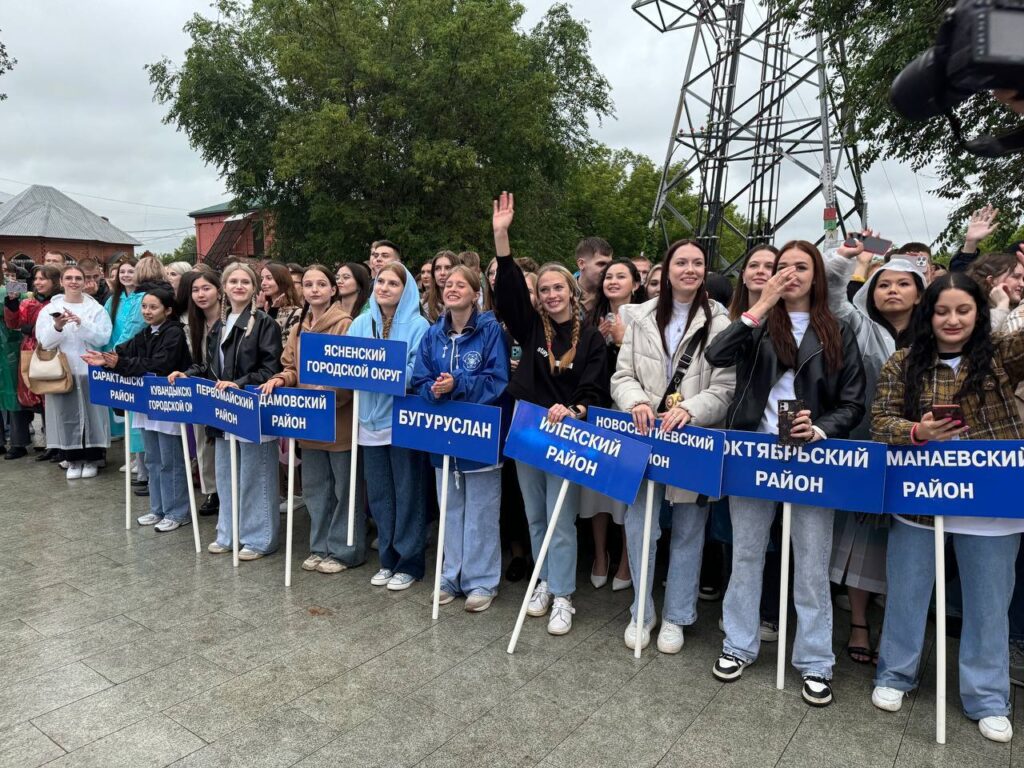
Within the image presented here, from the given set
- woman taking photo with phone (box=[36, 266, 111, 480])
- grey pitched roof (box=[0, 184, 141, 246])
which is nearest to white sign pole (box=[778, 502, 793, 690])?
woman taking photo with phone (box=[36, 266, 111, 480])

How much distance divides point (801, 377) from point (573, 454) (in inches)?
47.9

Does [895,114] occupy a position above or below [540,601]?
above

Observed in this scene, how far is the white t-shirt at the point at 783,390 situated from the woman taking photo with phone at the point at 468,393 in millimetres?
1561

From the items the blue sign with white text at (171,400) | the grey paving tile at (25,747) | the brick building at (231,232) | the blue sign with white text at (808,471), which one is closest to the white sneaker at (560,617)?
the blue sign with white text at (808,471)

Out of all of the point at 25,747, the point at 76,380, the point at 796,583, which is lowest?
the point at 25,747

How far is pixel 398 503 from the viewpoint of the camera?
4734 mm

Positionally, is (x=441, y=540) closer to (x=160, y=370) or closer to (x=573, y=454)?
(x=573, y=454)

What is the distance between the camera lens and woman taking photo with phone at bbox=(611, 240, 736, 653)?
3.83 metres

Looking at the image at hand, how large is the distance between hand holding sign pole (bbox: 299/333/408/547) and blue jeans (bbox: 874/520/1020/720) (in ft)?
9.38

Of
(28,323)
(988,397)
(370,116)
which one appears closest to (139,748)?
(988,397)

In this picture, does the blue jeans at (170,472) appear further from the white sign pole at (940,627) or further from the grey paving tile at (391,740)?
the white sign pole at (940,627)

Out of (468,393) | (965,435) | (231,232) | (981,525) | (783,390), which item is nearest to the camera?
(981,525)

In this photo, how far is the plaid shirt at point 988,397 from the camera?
3.17 meters

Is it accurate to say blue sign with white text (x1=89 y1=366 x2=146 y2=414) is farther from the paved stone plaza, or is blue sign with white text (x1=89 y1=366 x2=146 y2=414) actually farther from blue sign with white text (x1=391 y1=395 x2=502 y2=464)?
blue sign with white text (x1=391 y1=395 x2=502 y2=464)
